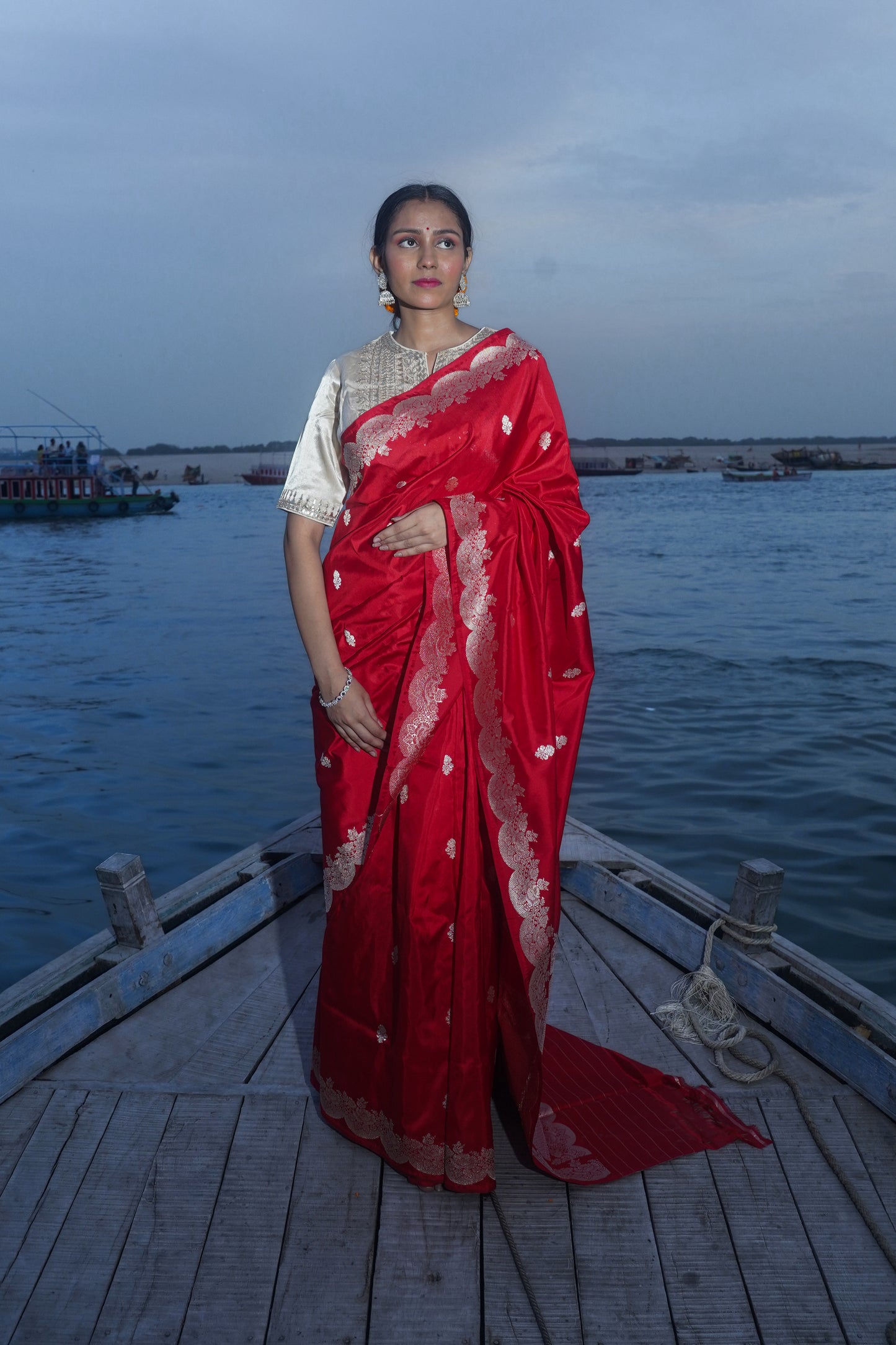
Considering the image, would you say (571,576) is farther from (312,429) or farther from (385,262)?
(385,262)

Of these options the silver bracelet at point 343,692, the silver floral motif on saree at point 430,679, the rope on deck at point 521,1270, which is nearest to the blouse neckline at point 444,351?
the silver floral motif on saree at point 430,679

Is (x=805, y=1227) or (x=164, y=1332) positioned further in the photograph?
(x=805, y=1227)

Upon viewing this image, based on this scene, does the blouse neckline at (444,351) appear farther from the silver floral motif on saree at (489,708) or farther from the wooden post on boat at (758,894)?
the wooden post on boat at (758,894)

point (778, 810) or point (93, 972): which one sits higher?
point (93, 972)

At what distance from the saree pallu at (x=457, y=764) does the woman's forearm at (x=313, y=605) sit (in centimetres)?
4

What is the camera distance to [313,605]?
200 centimetres

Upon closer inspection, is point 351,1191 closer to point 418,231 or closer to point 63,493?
point 418,231

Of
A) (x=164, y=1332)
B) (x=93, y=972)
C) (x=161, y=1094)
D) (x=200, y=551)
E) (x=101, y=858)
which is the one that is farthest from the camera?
(x=200, y=551)

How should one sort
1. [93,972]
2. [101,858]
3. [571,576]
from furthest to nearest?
[101,858] < [93,972] < [571,576]

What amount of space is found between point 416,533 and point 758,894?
4.37ft

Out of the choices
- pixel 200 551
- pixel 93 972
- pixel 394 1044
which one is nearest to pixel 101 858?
pixel 93 972

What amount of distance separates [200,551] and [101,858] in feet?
67.8

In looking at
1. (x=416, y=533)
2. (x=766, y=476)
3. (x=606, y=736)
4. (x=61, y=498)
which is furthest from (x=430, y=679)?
(x=766, y=476)

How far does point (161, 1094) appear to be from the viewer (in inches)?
88.0
